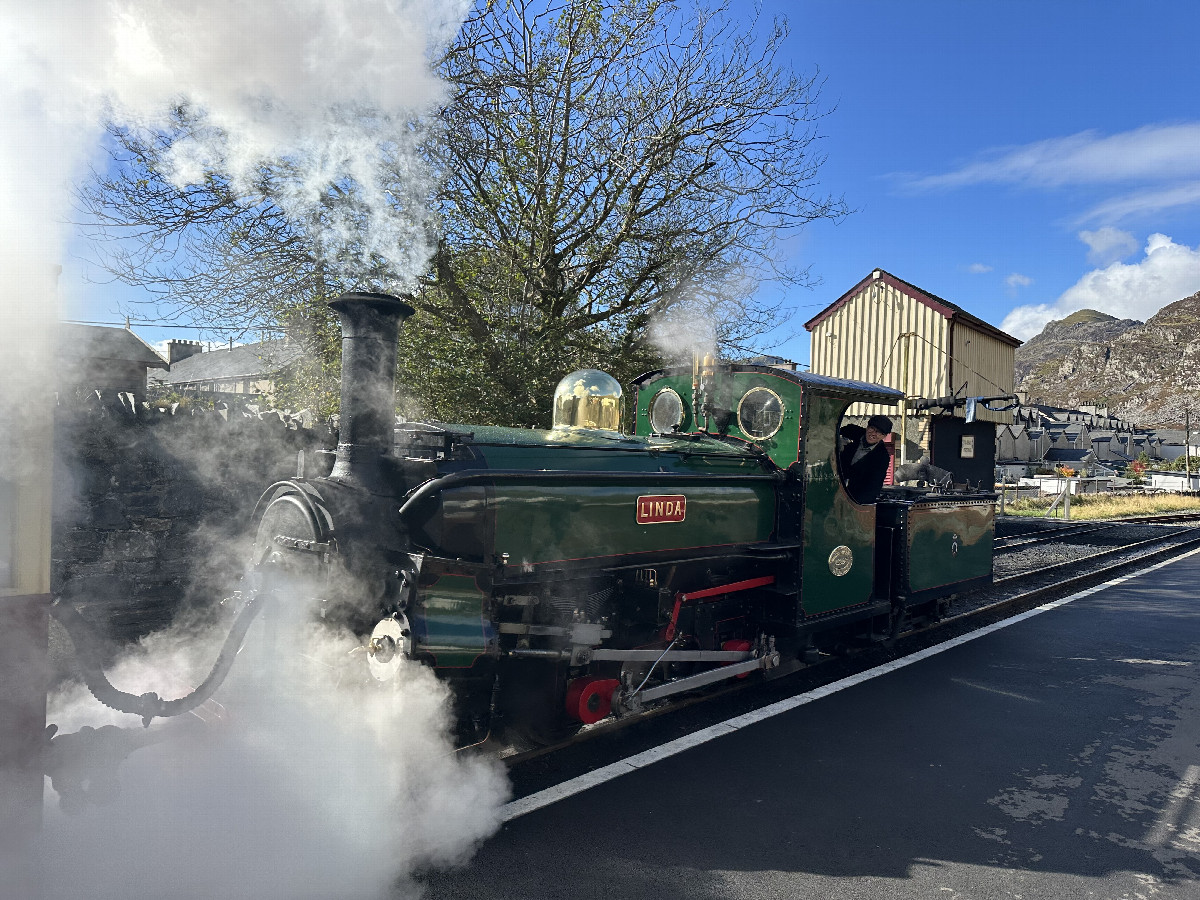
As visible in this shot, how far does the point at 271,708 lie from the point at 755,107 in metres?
8.78

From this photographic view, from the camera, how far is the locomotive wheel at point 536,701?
3.86 meters

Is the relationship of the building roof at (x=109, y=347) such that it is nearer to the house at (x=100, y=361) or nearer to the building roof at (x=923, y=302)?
the house at (x=100, y=361)

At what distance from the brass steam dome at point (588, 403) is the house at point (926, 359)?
13733 mm

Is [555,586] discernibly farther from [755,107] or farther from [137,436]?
[755,107]

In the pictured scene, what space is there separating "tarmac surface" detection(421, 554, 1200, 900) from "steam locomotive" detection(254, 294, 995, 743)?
0.57 meters

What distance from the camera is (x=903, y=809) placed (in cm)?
383

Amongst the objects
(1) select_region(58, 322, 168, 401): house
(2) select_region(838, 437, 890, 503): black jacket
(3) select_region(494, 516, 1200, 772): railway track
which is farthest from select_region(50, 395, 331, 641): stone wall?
(2) select_region(838, 437, 890, 503): black jacket

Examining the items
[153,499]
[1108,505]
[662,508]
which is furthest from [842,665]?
[1108,505]

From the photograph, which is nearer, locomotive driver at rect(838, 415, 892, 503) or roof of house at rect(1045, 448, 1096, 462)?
locomotive driver at rect(838, 415, 892, 503)

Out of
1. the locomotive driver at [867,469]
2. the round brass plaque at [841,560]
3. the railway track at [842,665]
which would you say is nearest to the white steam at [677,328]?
the locomotive driver at [867,469]

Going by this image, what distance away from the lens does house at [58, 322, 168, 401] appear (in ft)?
11.8

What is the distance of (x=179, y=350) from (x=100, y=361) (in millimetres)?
31901

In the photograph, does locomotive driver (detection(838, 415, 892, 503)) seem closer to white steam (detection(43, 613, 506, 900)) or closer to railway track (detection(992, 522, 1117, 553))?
white steam (detection(43, 613, 506, 900))

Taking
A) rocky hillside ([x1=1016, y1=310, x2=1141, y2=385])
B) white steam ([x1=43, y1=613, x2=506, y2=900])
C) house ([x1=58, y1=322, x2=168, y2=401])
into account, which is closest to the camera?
white steam ([x1=43, y1=613, x2=506, y2=900])
